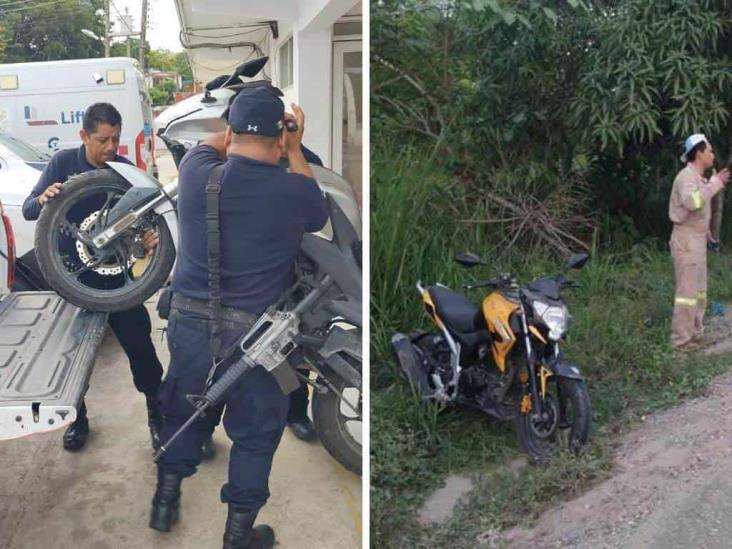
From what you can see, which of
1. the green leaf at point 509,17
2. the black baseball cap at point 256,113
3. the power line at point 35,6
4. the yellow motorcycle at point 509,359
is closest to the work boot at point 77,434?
the black baseball cap at point 256,113

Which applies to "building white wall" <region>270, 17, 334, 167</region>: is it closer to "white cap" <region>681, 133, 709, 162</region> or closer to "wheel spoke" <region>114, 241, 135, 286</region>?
"wheel spoke" <region>114, 241, 135, 286</region>

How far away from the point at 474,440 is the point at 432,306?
1.50 feet

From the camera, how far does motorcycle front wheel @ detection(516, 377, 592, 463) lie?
7.09 feet

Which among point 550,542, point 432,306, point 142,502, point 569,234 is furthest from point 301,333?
point 569,234

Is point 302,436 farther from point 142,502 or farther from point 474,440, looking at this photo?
point 474,440

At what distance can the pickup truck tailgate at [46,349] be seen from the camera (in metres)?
1.38

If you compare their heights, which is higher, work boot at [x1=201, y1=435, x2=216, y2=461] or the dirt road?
work boot at [x1=201, y1=435, x2=216, y2=461]

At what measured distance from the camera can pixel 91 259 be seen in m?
1.39

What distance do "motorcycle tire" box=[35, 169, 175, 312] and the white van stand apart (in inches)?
3.1

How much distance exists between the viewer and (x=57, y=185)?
1.39m

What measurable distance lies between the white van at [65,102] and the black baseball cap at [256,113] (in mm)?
186

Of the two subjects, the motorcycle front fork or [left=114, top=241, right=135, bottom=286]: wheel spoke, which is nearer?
[left=114, top=241, right=135, bottom=286]: wheel spoke

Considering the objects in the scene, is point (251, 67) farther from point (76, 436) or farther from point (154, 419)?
point (76, 436)

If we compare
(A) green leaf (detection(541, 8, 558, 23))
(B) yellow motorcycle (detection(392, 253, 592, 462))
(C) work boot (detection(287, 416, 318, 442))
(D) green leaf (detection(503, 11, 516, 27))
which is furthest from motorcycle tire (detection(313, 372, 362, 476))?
(A) green leaf (detection(541, 8, 558, 23))
